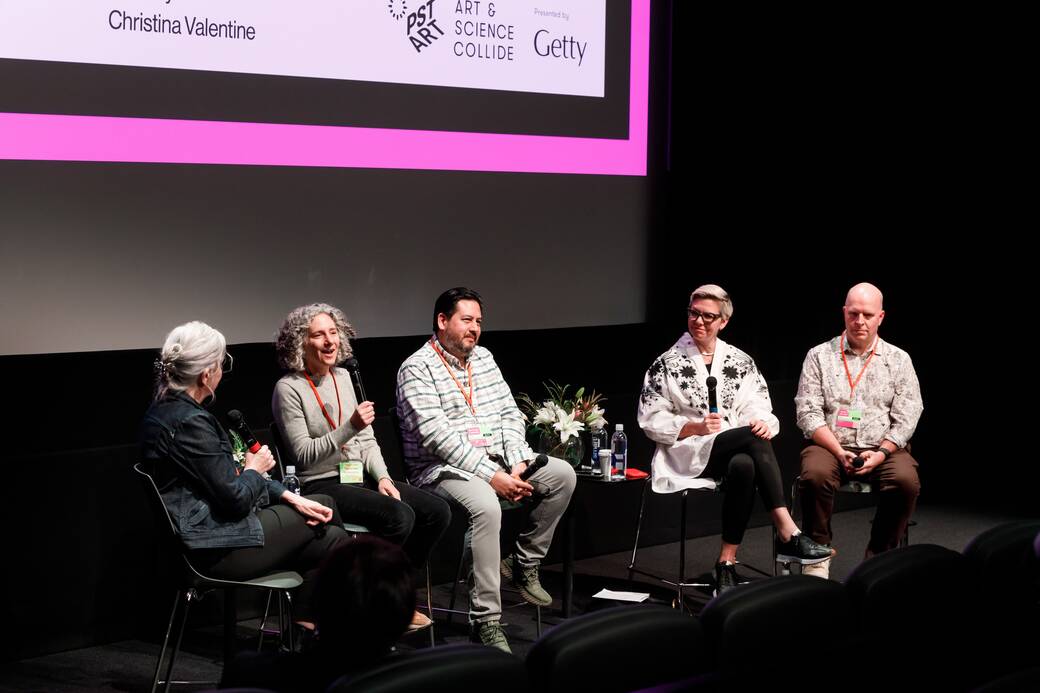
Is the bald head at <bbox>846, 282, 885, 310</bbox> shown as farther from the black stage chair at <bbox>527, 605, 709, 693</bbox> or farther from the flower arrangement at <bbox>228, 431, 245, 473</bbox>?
the black stage chair at <bbox>527, 605, 709, 693</bbox>

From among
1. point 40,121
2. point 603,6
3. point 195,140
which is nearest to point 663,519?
point 603,6

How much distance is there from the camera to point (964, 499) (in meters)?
6.36

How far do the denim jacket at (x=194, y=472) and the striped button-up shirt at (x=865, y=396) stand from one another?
8.08 feet

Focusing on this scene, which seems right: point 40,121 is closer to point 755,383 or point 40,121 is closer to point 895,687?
point 755,383

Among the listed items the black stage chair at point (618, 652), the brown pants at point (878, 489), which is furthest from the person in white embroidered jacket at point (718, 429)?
the black stage chair at point (618, 652)

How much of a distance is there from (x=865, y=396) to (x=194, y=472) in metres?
2.76

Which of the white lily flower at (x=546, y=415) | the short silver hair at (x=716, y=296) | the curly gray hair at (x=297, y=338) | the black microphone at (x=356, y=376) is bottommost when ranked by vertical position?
the white lily flower at (x=546, y=415)

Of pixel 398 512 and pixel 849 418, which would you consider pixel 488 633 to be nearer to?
pixel 398 512

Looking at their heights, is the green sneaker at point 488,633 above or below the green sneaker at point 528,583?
below

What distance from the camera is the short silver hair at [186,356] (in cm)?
323

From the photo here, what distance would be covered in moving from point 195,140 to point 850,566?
322 centimetres

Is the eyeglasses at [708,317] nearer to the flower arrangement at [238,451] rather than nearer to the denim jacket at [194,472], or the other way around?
the flower arrangement at [238,451]

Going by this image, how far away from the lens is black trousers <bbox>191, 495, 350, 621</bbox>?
3.24 meters

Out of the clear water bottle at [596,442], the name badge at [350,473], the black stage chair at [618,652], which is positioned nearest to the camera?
the black stage chair at [618,652]
